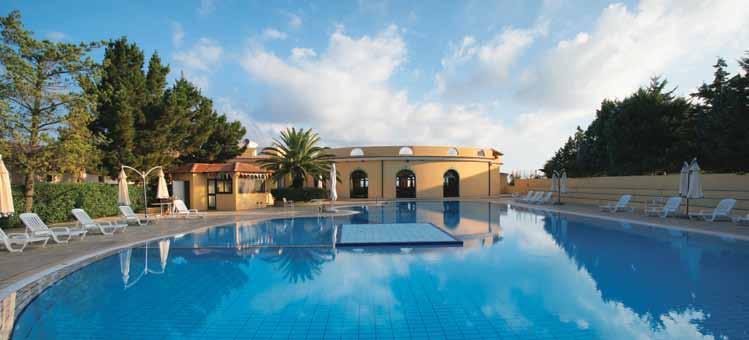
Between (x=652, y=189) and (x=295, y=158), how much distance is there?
19147 mm

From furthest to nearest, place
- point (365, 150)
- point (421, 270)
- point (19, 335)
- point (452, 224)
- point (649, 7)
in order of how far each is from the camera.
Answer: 1. point (365, 150)
2. point (452, 224)
3. point (649, 7)
4. point (421, 270)
5. point (19, 335)

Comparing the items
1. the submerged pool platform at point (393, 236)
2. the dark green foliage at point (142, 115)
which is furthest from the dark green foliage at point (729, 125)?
the dark green foliage at point (142, 115)

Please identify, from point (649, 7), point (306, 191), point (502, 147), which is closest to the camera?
point (649, 7)

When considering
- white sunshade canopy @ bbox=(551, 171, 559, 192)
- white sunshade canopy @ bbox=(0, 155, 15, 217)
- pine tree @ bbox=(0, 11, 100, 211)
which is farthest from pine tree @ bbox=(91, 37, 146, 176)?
white sunshade canopy @ bbox=(551, 171, 559, 192)

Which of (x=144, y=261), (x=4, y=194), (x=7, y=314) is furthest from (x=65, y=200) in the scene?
(x=7, y=314)

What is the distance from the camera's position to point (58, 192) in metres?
13.0

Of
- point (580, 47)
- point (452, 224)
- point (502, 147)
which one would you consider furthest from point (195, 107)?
point (502, 147)

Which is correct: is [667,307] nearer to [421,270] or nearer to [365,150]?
[421,270]

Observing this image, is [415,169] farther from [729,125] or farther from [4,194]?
[4,194]

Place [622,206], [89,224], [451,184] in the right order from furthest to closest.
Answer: [451,184] < [622,206] < [89,224]

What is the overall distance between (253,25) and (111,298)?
442 inches

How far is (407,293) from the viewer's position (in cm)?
525

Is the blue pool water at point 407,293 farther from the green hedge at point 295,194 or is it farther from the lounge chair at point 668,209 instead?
the green hedge at point 295,194

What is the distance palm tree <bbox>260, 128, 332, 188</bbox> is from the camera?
21.8 metres
